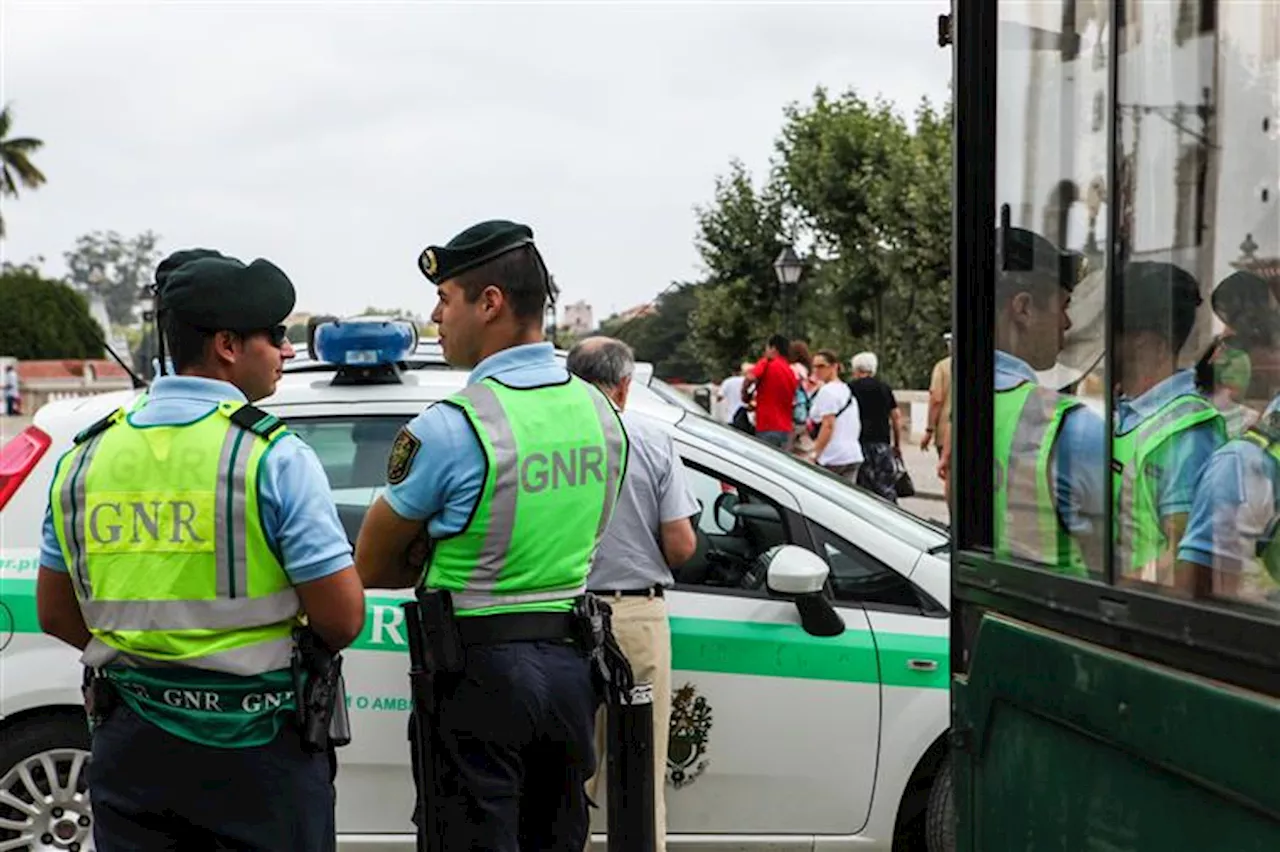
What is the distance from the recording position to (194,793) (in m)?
2.81

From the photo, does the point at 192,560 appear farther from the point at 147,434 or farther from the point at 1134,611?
the point at 1134,611

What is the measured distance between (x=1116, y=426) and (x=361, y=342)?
10.2 feet

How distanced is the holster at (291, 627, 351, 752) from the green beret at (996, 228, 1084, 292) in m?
1.35

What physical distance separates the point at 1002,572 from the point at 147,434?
1464 millimetres

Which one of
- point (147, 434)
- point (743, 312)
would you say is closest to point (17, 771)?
point (147, 434)

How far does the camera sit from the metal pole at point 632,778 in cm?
396

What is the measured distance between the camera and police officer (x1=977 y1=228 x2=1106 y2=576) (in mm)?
2279

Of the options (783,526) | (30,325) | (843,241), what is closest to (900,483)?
(783,526)

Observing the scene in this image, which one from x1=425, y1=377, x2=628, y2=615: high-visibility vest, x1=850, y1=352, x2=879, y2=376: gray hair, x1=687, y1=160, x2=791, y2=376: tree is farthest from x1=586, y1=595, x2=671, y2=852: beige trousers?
x1=687, y1=160, x2=791, y2=376: tree

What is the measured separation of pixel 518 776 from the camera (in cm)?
341

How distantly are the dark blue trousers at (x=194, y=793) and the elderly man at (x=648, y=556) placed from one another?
1571 mm

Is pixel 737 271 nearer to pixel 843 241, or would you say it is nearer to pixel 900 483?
pixel 843 241

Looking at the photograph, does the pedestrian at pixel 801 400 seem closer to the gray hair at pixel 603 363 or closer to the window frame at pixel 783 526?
the window frame at pixel 783 526

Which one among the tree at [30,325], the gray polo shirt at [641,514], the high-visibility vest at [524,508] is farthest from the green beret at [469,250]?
the tree at [30,325]
